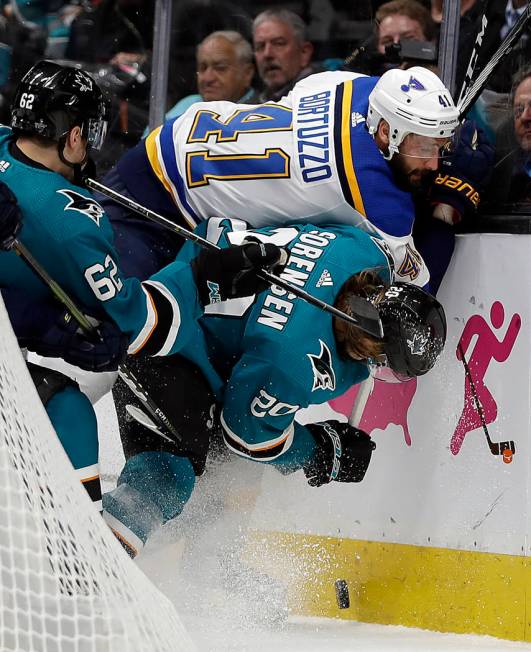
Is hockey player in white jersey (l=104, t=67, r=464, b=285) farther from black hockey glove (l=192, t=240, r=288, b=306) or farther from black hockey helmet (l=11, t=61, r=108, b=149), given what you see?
black hockey helmet (l=11, t=61, r=108, b=149)

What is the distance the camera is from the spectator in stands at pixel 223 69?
409 cm

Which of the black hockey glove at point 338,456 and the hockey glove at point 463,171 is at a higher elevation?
the hockey glove at point 463,171

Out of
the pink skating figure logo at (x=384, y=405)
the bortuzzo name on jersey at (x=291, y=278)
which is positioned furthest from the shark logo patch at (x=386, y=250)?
the pink skating figure logo at (x=384, y=405)

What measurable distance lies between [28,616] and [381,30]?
2.33 meters

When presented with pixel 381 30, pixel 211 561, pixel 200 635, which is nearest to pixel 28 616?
pixel 200 635

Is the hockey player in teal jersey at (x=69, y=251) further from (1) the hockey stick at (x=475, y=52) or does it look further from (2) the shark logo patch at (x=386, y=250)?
(1) the hockey stick at (x=475, y=52)

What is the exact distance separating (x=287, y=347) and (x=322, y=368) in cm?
10

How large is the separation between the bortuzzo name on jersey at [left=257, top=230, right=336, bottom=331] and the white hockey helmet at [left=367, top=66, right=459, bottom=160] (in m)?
0.30

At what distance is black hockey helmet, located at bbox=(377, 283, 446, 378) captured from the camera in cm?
299

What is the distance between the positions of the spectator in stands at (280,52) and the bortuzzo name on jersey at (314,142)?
2.45 feet

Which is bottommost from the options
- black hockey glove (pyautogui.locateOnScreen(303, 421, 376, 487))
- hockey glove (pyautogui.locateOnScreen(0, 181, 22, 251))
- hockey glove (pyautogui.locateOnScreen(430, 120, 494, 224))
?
black hockey glove (pyautogui.locateOnScreen(303, 421, 376, 487))

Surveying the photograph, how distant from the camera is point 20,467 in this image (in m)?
2.06

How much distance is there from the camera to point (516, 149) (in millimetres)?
3363

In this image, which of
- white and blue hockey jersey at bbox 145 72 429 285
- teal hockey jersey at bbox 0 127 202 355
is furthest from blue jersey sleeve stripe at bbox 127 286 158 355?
white and blue hockey jersey at bbox 145 72 429 285
